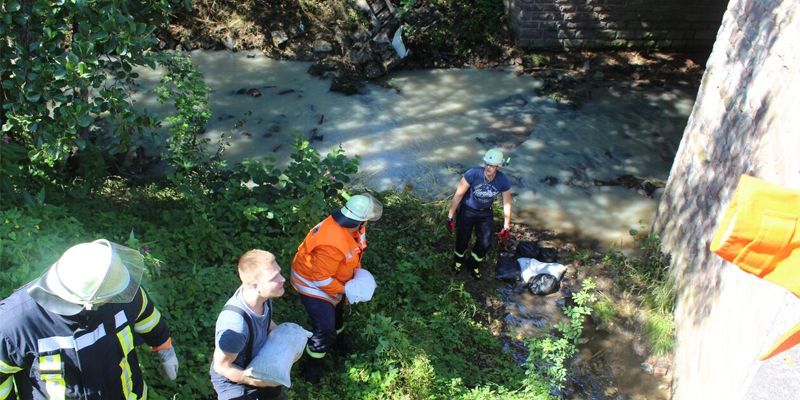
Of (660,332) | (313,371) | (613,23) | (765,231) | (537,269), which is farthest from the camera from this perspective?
(613,23)

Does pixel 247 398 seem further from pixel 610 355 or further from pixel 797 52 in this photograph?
pixel 797 52

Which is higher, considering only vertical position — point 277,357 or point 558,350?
point 277,357

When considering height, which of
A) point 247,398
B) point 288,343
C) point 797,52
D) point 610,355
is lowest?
point 610,355

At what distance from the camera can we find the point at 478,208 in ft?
19.9

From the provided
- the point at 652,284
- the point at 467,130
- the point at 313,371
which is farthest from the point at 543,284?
the point at 467,130

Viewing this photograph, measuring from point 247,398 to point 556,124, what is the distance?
6.63 meters

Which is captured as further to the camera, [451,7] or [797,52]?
[451,7]

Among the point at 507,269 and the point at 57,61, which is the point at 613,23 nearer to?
the point at 507,269

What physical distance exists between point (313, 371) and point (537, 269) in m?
2.76

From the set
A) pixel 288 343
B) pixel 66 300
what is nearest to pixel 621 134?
pixel 288 343

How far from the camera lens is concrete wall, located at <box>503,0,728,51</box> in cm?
1053

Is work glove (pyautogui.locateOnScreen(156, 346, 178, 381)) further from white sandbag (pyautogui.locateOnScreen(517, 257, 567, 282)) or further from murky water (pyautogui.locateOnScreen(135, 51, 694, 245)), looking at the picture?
murky water (pyautogui.locateOnScreen(135, 51, 694, 245))

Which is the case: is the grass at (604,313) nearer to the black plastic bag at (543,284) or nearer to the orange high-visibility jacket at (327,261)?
the black plastic bag at (543,284)

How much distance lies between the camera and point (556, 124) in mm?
9250
